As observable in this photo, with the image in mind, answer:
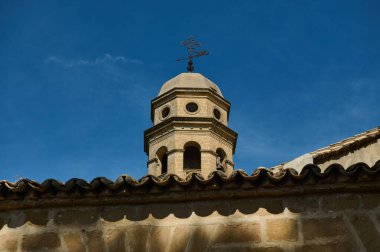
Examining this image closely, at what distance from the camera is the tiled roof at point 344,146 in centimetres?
1046

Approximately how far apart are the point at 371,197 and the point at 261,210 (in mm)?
1025

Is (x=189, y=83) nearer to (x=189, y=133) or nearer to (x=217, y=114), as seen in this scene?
(x=217, y=114)

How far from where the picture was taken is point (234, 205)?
5520 millimetres

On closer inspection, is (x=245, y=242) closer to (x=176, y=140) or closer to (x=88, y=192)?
(x=88, y=192)

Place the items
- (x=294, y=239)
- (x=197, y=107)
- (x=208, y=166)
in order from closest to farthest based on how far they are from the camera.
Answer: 1. (x=294, y=239)
2. (x=208, y=166)
3. (x=197, y=107)

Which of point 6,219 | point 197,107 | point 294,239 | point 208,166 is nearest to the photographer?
point 294,239

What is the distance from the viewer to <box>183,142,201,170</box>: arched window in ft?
59.4

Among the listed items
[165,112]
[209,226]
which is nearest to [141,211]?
[209,226]

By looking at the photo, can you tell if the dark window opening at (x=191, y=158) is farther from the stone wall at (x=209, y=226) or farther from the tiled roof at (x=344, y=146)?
the stone wall at (x=209, y=226)

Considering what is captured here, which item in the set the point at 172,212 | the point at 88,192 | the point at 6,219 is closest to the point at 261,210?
the point at 172,212

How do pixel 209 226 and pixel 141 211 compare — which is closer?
pixel 209 226

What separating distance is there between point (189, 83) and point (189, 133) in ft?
8.23

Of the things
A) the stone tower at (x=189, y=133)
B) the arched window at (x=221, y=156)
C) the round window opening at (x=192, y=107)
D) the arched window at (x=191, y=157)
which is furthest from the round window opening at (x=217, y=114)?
the arched window at (x=191, y=157)

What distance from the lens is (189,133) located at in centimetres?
1806
